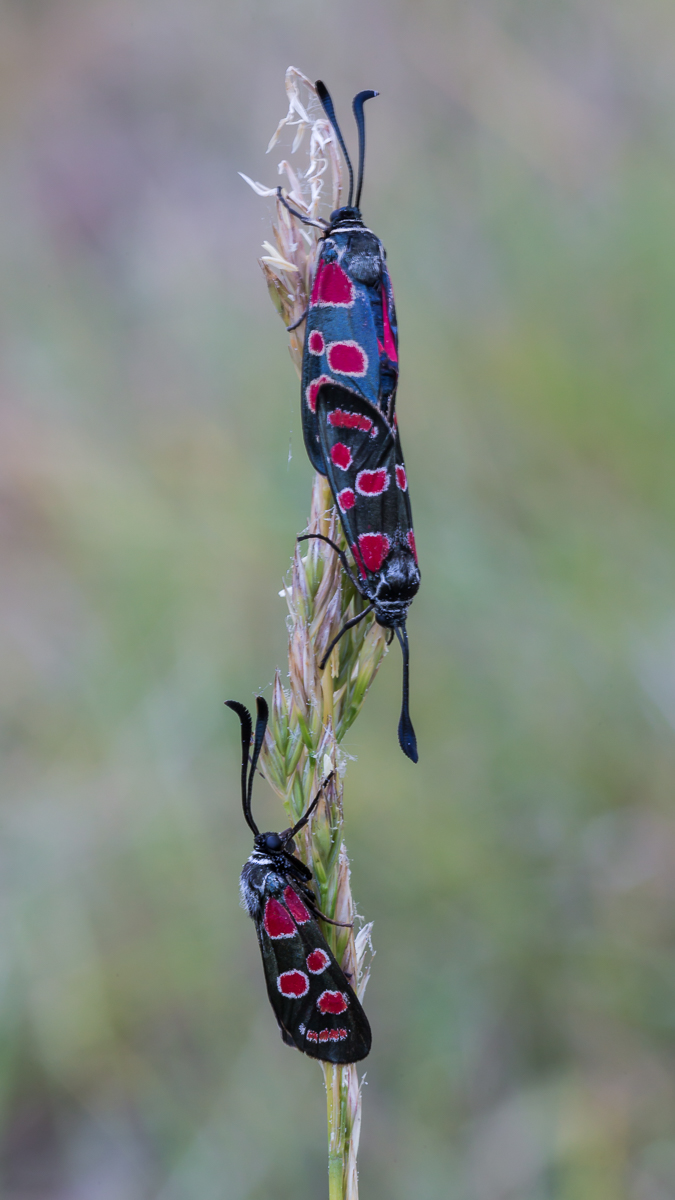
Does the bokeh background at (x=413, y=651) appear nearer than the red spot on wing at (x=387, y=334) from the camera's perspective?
No

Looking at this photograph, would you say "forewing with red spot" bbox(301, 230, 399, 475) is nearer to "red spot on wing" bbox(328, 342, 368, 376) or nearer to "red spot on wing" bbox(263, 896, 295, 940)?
"red spot on wing" bbox(328, 342, 368, 376)

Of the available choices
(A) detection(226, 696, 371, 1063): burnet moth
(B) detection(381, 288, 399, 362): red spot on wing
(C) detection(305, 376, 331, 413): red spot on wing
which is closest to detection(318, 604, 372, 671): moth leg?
(A) detection(226, 696, 371, 1063): burnet moth

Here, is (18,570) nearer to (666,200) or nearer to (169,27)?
(666,200)

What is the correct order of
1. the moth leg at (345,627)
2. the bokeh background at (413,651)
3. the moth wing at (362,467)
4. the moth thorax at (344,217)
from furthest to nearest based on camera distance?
1. the bokeh background at (413,651)
2. the moth thorax at (344,217)
3. the moth wing at (362,467)
4. the moth leg at (345,627)

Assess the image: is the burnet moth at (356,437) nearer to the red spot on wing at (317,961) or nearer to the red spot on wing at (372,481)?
the red spot on wing at (372,481)

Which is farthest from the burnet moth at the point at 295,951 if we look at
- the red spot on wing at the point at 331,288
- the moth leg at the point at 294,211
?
the moth leg at the point at 294,211

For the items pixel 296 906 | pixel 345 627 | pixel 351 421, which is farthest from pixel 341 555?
pixel 296 906

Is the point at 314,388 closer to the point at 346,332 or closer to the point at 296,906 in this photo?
the point at 346,332

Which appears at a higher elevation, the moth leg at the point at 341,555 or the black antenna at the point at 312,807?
the moth leg at the point at 341,555
